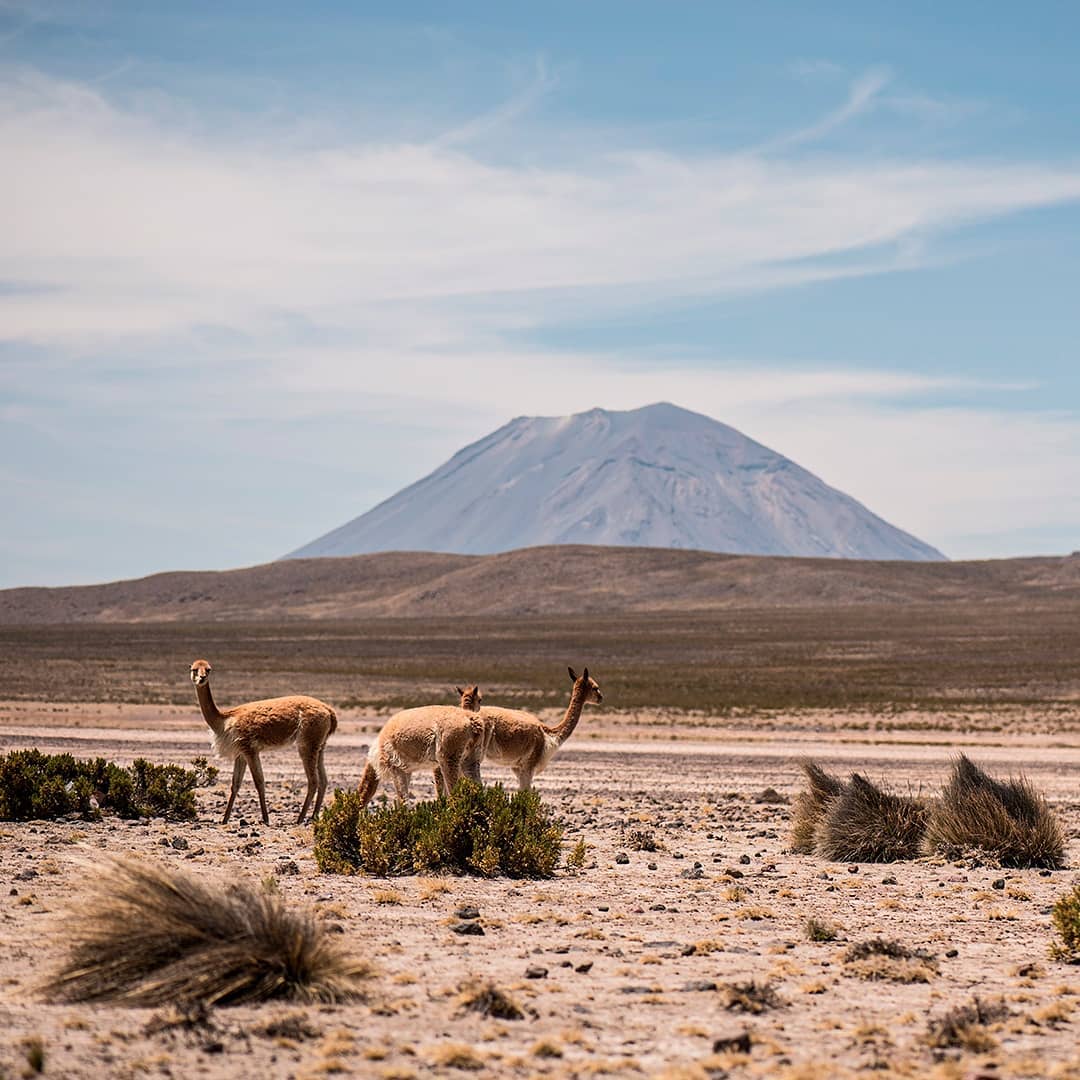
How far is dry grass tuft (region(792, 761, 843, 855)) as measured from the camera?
570 inches

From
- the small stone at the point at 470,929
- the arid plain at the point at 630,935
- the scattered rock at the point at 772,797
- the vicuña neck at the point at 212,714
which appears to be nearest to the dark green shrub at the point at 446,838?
the arid plain at the point at 630,935

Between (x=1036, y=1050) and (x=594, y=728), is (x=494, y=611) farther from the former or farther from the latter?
(x=1036, y=1050)

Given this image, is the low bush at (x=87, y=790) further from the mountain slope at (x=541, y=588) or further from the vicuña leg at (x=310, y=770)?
the mountain slope at (x=541, y=588)

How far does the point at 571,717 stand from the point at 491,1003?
27.2 ft

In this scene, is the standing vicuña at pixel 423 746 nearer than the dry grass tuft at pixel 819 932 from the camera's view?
No

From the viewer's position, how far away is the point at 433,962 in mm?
8680

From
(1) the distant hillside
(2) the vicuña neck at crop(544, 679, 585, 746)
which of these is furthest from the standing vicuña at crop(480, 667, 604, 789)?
(1) the distant hillside

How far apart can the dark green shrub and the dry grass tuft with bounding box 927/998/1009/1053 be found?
16.9 feet

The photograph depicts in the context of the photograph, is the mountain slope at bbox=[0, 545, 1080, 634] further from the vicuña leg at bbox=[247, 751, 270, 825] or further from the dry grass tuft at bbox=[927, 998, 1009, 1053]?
the dry grass tuft at bbox=[927, 998, 1009, 1053]

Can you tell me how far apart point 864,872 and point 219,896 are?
7.35 m

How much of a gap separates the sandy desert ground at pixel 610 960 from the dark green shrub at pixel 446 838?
1.08ft

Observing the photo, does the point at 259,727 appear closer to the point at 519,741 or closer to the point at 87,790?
the point at 87,790

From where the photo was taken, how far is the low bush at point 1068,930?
9.23m

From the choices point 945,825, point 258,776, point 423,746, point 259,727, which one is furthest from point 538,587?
point 423,746
